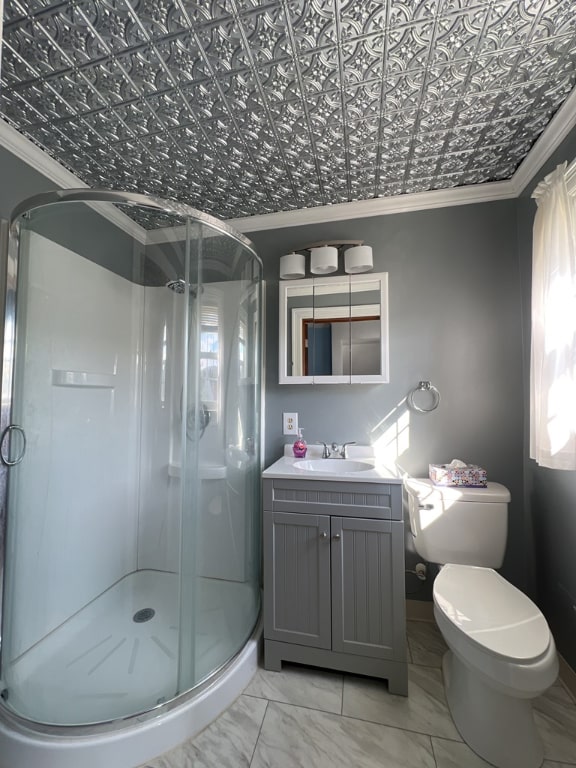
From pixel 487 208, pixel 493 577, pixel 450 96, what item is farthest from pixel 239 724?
pixel 487 208

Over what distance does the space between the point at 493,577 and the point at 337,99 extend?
2.14m

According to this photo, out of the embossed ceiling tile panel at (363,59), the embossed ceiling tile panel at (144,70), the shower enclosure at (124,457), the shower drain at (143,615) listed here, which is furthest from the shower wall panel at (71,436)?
the embossed ceiling tile panel at (363,59)

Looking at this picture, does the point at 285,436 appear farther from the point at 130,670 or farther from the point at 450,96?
the point at 450,96

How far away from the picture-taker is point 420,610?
1.95 meters

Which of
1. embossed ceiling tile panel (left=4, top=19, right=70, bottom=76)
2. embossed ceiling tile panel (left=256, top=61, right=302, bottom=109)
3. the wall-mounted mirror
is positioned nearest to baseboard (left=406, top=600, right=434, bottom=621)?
the wall-mounted mirror

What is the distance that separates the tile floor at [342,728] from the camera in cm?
121

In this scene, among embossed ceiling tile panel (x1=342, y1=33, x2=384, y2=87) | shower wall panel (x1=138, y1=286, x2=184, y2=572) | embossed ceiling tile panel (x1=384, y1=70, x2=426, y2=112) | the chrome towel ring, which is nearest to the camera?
embossed ceiling tile panel (x1=342, y1=33, x2=384, y2=87)

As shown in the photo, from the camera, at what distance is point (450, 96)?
140 cm

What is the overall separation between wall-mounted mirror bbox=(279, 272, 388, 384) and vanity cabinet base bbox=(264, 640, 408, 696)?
4.36 feet

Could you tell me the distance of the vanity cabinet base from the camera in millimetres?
1463

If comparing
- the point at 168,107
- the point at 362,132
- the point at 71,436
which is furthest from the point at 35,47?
the point at 71,436

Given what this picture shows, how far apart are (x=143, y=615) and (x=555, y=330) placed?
2.31 metres

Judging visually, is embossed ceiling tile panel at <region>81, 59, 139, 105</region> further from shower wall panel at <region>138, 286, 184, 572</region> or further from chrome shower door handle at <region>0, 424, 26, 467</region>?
chrome shower door handle at <region>0, 424, 26, 467</region>

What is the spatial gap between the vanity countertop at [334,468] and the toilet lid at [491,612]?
48 cm
